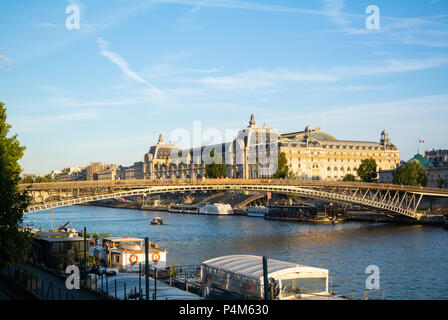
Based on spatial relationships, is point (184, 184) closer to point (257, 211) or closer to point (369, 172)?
point (257, 211)

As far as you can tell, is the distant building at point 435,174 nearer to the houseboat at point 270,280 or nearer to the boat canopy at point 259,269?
the boat canopy at point 259,269

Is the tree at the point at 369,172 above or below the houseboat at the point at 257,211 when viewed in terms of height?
above

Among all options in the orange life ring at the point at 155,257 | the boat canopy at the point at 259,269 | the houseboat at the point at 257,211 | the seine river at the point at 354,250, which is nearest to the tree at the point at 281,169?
the houseboat at the point at 257,211

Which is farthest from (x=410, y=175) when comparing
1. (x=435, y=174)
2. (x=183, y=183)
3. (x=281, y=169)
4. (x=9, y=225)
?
(x=9, y=225)

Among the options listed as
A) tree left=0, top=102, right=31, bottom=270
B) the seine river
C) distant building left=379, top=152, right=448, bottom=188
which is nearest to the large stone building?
distant building left=379, top=152, right=448, bottom=188

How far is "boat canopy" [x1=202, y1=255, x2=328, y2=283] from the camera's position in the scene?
16.8 m

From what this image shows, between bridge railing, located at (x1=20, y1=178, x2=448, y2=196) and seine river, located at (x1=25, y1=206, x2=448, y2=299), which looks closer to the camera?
seine river, located at (x1=25, y1=206, x2=448, y2=299)

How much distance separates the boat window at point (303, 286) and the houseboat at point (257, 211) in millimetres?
62383

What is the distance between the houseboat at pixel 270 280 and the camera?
16.5 meters

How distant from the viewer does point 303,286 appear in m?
17.2

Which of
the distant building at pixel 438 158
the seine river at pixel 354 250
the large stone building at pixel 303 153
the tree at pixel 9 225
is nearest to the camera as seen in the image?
the tree at pixel 9 225

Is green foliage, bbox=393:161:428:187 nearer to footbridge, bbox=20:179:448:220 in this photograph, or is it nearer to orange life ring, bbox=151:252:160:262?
footbridge, bbox=20:179:448:220

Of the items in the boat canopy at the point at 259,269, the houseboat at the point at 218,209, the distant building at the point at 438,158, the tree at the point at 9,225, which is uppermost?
the distant building at the point at 438,158
